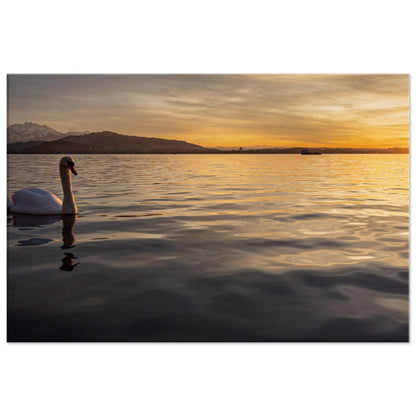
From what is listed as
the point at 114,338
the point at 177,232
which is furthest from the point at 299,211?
the point at 114,338

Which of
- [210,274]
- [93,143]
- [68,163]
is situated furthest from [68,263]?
[68,163]

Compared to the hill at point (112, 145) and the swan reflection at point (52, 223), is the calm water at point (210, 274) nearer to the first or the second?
the swan reflection at point (52, 223)

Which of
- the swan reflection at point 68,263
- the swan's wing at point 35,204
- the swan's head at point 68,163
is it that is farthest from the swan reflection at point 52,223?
the swan's head at point 68,163

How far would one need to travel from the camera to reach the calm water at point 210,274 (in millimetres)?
3564

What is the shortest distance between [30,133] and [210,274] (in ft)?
13.1

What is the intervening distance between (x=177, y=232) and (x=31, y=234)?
2.55 metres

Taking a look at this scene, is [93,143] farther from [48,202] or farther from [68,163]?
[48,202]

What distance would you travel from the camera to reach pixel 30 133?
6.39 metres

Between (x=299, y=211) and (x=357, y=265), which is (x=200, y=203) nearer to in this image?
(x=299, y=211)

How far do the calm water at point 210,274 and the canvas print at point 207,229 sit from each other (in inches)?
0.8

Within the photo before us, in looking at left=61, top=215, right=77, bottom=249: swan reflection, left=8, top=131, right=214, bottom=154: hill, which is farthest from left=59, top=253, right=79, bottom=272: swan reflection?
left=8, top=131, right=214, bottom=154: hill

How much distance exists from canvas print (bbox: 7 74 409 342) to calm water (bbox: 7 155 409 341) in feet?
0.07

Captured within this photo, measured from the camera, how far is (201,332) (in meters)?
3.50

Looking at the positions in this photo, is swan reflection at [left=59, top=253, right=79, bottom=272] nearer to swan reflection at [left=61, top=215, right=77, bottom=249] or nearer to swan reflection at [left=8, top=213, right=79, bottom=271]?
swan reflection at [left=8, top=213, right=79, bottom=271]
